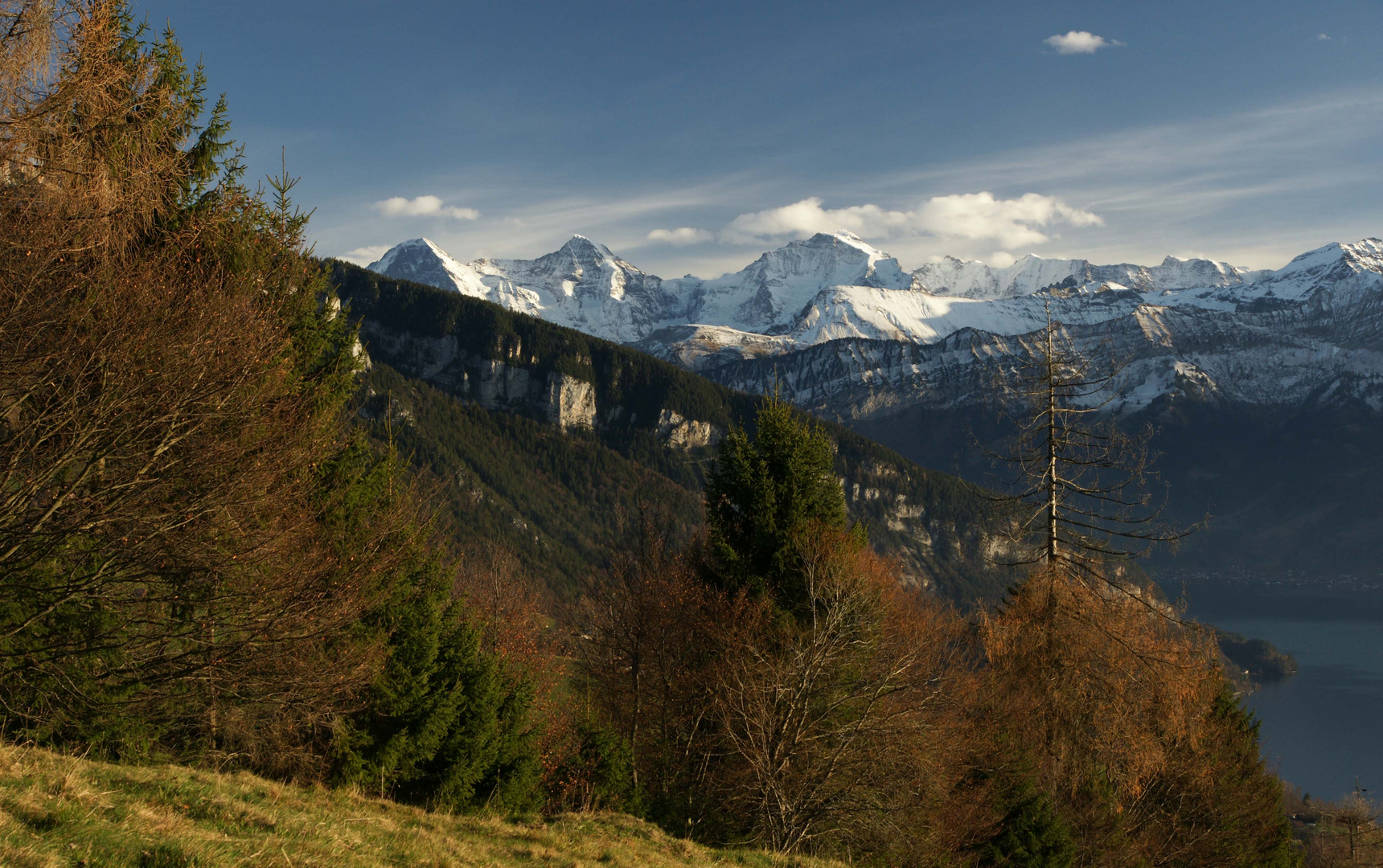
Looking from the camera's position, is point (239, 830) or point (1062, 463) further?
point (1062, 463)

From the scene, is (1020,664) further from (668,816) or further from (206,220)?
(206,220)

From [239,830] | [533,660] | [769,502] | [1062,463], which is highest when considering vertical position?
[1062,463]

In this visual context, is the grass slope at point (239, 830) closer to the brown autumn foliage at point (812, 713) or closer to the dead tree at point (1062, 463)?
the brown autumn foliage at point (812, 713)

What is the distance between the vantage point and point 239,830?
32.7ft

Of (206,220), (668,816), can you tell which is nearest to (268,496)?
(206,220)

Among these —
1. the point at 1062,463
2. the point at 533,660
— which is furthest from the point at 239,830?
the point at 533,660

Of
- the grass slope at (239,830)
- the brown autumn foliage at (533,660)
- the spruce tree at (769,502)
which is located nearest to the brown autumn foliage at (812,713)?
the spruce tree at (769,502)

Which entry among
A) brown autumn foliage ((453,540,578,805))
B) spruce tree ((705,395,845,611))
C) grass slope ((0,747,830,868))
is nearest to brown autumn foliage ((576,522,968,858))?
spruce tree ((705,395,845,611))

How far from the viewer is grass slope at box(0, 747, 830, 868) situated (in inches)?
328

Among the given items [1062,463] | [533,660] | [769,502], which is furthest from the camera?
[533,660]

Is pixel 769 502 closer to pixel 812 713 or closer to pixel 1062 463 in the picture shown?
pixel 812 713

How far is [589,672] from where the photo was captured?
36.9 meters

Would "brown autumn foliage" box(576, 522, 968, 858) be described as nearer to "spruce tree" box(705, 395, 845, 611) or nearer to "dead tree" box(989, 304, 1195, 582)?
"spruce tree" box(705, 395, 845, 611)

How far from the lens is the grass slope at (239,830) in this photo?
8320 mm
